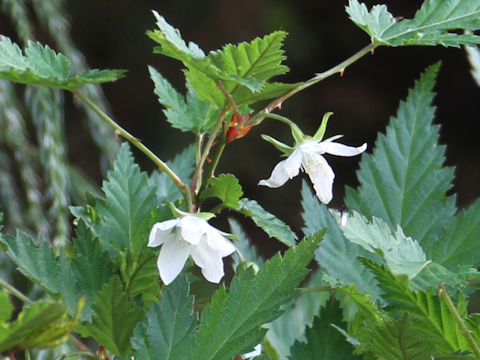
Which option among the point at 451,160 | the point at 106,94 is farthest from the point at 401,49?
the point at 106,94

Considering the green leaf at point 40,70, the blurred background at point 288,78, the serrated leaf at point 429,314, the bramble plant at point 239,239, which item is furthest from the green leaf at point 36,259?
the blurred background at point 288,78

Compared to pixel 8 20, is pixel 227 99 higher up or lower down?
lower down

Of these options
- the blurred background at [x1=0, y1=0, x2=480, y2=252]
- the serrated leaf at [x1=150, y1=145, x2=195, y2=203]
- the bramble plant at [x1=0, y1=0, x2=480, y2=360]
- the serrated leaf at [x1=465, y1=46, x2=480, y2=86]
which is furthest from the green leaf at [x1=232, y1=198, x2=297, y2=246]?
the blurred background at [x1=0, y1=0, x2=480, y2=252]

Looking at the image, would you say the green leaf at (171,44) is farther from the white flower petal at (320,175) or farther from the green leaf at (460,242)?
the green leaf at (460,242)

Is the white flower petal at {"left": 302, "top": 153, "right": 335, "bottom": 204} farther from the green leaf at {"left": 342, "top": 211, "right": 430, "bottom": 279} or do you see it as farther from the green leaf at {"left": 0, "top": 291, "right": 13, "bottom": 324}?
the green leaf at {"left": 0, "top": 291, "right": 13, "bottom": 324}

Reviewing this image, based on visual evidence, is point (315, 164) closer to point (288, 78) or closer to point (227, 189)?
point (227, 189)

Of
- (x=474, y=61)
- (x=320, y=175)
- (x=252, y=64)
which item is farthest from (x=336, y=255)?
(x=474, y=61)

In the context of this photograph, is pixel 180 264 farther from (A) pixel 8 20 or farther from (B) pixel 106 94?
(B) pixel 106 94
